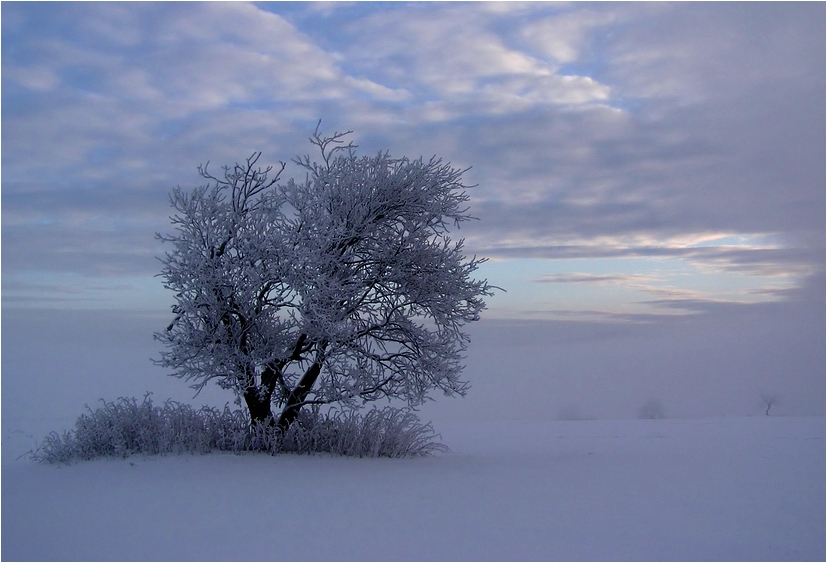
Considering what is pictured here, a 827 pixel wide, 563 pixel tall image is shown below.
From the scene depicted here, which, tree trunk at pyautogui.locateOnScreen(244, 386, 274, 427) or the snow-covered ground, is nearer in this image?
the snow-covered ground

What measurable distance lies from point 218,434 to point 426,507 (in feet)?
14.8

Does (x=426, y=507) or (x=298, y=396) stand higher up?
(x=298, y=396)

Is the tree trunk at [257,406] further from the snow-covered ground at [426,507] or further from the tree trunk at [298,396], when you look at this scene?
the snow-covered ground at [426,507]

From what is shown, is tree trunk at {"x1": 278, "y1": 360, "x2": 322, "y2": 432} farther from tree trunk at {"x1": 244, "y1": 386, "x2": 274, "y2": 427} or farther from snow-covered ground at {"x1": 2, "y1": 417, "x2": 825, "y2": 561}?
snow-covered ground at {"x1": 2, "y1": 417, "x2": 825, "y2": 561}

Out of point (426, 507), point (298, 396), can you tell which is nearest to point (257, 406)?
point (298, 396)

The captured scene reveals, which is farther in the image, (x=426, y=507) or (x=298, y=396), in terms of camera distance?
(x=298, y=396)

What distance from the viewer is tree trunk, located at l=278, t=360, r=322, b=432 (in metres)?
10.5

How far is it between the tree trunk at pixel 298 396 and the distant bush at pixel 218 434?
17cm

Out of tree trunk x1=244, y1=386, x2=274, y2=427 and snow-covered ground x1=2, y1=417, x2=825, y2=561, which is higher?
tree trunk x1=244, y1=386, x2=274, y2=427

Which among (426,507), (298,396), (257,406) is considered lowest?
(426,507)

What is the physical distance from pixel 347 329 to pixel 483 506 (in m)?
3.44

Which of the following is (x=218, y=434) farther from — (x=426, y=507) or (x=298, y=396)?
(x=426, y=507)

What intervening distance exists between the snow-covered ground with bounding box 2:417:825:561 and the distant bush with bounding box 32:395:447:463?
43 centimetres

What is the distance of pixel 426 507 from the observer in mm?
7062
